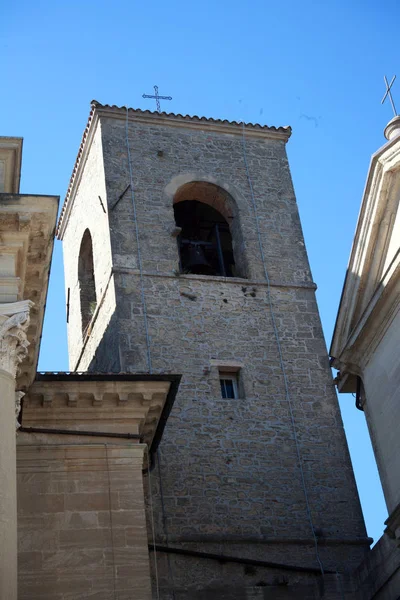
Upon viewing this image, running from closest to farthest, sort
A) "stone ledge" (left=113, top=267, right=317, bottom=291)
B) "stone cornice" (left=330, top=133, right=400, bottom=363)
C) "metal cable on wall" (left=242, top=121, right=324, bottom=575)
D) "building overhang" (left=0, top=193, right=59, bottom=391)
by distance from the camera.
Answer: "building overhang" (left=0, top=193, right=59, bottom=391), "stone cornice" (left=330, top=133, right=400, bottom=363), "metal cable on wall" (left=242, top=121, right=324, bottom=575), "stone ledge" (left=113, top=267, right=317, bottom=291)

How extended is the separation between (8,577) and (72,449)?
3.41 m

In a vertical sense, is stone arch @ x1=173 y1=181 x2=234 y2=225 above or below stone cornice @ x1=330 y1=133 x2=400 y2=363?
above

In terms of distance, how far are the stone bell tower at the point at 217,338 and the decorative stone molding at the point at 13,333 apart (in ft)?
14.3

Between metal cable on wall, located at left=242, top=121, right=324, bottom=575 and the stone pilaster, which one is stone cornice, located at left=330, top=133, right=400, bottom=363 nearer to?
metal cable on wall, located at left=242, top=121, right=324, bottom=575

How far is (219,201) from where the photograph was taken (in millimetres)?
22000

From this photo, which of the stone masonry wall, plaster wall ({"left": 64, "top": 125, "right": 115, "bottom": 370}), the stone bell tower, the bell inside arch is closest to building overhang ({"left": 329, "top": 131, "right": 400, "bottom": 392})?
the stone bell tower

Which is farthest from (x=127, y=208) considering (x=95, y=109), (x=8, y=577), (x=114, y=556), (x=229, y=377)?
(x=8, y=577)

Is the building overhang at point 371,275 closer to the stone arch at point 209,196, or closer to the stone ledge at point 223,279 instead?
the stone ledge at point 223,279

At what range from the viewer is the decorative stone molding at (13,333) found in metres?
11.2

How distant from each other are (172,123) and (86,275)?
3.74m

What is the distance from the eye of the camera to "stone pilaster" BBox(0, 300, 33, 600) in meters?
9.88

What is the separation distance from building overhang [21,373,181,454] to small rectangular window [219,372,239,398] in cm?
499

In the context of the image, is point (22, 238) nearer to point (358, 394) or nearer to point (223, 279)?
point (358, 394)

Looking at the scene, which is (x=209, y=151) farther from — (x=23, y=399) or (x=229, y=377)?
(x=23, y=399)
